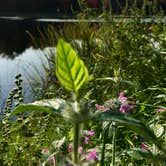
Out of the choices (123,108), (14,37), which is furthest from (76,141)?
(14,37)

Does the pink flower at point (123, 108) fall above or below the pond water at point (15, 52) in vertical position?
below

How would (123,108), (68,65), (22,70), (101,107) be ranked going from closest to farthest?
(68,65), (123,108), (101,107), (22,70)

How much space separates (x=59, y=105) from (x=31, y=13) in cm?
2331

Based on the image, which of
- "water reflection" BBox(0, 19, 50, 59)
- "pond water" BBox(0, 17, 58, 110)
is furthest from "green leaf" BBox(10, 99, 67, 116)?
"water reflection" BBox(0, 19, 50, 59)

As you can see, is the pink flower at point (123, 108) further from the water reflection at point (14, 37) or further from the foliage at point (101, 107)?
the water reflection at point (14, 37)

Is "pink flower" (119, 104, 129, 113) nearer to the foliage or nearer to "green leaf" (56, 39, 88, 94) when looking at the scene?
the foliage

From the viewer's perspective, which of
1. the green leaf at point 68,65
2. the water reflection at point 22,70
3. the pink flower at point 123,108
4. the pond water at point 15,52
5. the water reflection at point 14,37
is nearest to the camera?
the green leaf at point 68,65

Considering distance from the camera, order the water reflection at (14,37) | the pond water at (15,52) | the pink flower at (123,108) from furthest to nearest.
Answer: the water reflection at (14,37)
the pond water at (15,52)
the pink flower at (123,108)

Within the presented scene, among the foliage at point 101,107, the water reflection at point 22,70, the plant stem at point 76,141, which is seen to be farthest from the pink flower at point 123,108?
the water reflection at point 22,70

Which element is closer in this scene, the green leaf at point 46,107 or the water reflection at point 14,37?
the green leaf at point 46,107

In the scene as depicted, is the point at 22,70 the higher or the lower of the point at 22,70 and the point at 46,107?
the higher

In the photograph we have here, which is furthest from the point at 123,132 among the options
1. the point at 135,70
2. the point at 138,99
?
the point at 135,70

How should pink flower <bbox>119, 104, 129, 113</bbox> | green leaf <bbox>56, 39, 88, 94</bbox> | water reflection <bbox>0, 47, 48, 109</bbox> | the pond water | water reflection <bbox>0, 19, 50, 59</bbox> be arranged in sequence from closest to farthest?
green leaf <bbox>56, 39, 88, 94</bbox> → pink flower <bbox>119, 104, 129, 113</bbox> → water reflection <bbox>0, 47, 48, 109</bbox> → the pond water → water reflection <bbox>0, 19, 50, 59</bbox>

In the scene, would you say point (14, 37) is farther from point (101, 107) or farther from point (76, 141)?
point (76, 141)
